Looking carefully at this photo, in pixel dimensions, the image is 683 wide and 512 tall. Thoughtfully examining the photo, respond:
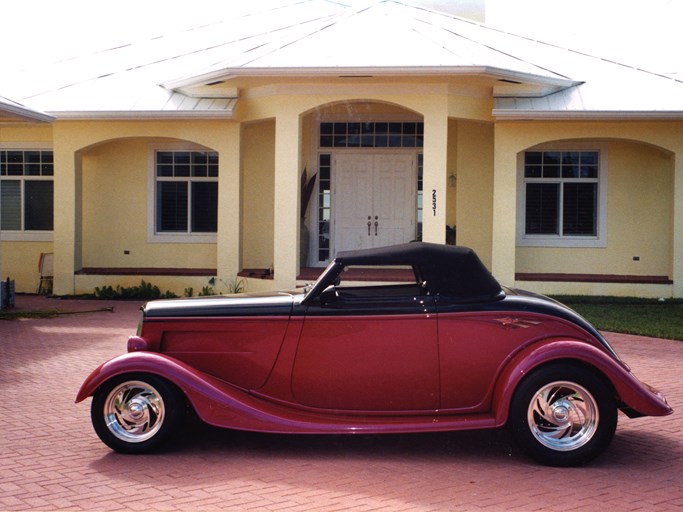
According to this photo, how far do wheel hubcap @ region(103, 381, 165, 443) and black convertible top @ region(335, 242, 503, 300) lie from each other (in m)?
1.57

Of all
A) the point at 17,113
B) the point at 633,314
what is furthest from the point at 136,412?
the point at 633,314

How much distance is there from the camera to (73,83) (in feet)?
61.3

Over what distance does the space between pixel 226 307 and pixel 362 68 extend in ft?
29.3

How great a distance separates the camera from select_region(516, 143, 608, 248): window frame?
55.9ft

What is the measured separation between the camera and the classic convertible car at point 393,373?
5.72 metres

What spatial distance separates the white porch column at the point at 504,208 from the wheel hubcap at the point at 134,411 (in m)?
10.9

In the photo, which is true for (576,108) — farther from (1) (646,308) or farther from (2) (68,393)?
(2) (68,393)

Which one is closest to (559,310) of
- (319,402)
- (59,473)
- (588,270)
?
(319,402)

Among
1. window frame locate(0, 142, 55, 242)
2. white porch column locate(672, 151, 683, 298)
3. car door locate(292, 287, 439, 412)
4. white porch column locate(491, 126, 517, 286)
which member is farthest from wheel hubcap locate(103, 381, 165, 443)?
window frame locate(0, 142, 55, 242)

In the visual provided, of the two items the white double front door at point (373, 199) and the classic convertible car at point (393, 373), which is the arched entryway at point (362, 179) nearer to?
the white double front door at point (373, 199)

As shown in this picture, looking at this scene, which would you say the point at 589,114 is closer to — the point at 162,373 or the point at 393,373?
the point at 393,373

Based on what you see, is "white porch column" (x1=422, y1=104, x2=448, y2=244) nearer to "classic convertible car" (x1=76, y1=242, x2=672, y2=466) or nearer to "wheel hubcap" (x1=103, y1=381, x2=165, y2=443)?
"classic convertible car" (x1=76, y1=242, x2=672, y2=466)

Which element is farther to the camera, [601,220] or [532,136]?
[601,220]

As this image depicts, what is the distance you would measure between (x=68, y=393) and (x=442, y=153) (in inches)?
345
